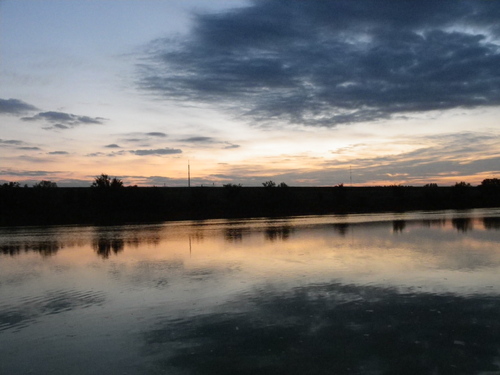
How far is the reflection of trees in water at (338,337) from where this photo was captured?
23.1 ft

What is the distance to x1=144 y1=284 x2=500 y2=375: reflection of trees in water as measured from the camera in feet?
23.1

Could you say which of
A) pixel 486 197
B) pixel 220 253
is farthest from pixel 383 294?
pixel 486 197

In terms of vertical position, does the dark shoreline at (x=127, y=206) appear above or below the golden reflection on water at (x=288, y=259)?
above

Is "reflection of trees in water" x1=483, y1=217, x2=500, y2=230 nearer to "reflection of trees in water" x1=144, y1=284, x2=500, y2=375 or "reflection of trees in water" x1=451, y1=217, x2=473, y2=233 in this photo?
"reflection of trees in water" x1=451, y1=217, x2=473, y2=233

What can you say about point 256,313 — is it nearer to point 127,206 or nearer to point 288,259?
point 288,259

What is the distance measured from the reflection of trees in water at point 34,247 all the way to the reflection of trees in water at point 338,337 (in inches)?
565

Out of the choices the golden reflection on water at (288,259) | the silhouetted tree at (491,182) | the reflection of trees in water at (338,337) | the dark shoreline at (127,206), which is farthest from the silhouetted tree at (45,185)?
the silhouetted tree at (491,182)

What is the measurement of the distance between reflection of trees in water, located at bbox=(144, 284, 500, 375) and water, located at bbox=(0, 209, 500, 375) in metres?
0.03

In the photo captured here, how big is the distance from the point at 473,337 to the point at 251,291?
5.60m

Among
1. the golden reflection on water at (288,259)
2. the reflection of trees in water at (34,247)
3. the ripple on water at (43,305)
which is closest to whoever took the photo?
the ripple on water at (43,305)

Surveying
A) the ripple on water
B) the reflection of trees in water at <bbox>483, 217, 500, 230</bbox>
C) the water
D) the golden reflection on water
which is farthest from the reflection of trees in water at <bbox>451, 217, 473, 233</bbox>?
the ripple on water

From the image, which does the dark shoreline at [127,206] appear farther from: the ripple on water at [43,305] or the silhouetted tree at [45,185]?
the ripple on water at [43,305]

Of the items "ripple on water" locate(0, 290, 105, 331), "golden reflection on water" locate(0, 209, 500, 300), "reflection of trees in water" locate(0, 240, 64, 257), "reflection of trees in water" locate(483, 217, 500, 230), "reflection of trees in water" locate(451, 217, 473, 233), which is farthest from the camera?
"reflection of trees in water" locate(483, 217, 500, 230)

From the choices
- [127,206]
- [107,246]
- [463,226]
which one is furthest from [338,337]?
[127,206]
